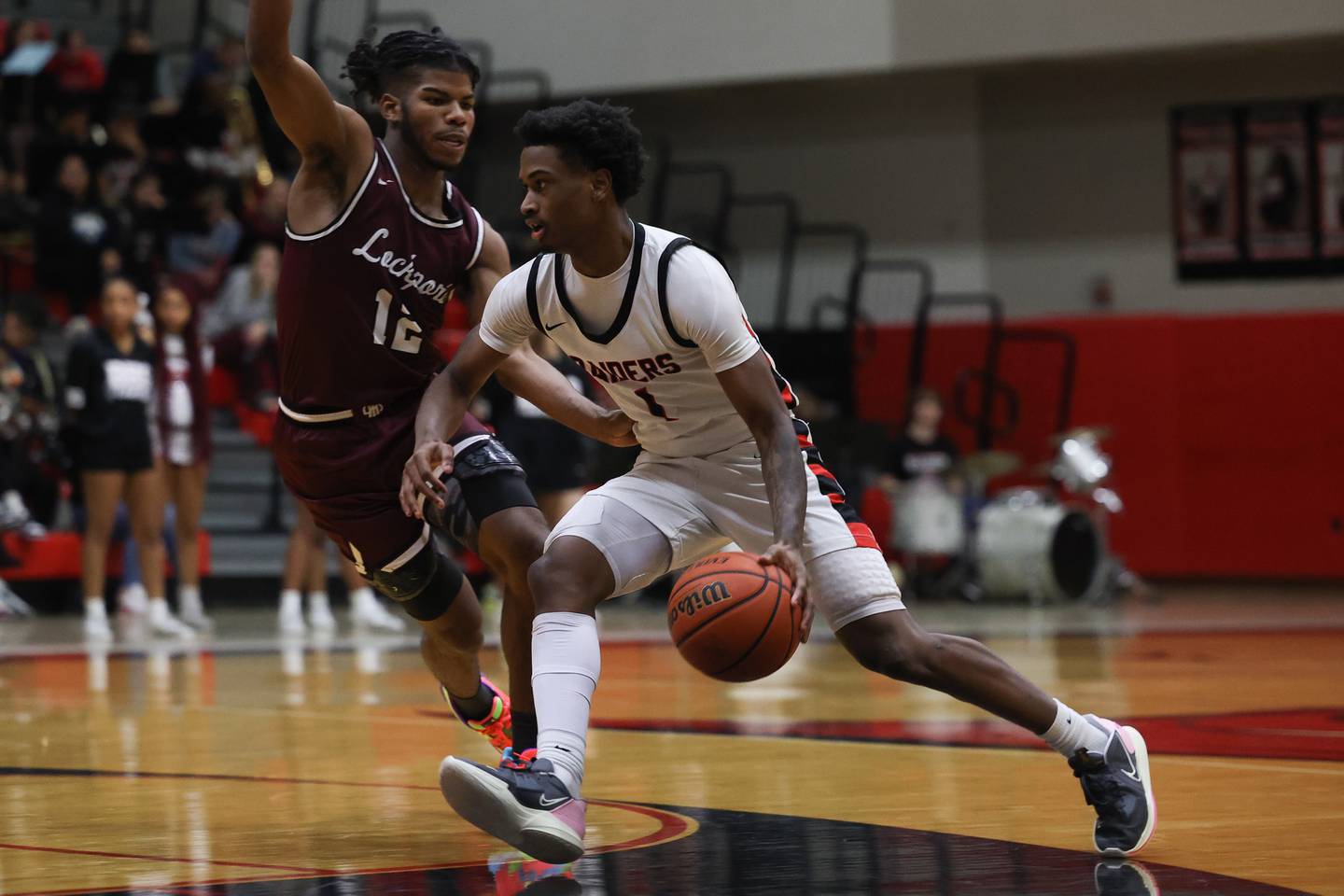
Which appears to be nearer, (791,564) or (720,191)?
(791,564)

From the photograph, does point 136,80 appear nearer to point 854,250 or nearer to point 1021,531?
point 854,250

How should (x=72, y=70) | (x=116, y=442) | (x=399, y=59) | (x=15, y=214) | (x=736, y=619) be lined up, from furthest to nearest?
(x=72, y=70), (x=15, y=214), (x=116, y=442), (x=399, y=59), (x=736, y=619)

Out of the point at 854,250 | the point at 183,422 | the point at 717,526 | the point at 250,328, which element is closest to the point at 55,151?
the point at 250,328

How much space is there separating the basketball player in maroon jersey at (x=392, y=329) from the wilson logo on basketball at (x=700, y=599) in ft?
2.32

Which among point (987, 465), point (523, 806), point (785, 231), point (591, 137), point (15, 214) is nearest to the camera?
point (523, 806)

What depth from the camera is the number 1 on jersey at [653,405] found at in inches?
176

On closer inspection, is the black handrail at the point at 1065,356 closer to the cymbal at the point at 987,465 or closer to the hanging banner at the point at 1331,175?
the cymbal at the point at 987,465

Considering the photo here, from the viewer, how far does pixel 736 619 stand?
4012mm

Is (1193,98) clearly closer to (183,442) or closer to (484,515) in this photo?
(183,442)

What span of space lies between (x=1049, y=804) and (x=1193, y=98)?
12466mm

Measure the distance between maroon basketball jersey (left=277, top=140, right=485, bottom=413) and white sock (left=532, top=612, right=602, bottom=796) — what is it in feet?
3.82

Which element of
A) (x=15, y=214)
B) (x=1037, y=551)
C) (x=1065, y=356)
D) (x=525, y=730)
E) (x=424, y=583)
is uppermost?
(x=15, y=214)

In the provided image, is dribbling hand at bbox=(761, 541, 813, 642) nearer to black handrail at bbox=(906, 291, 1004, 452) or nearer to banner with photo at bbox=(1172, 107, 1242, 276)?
black handrail at bbox=(906, 291, 1004, 452)

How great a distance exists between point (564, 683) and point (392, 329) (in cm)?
135
